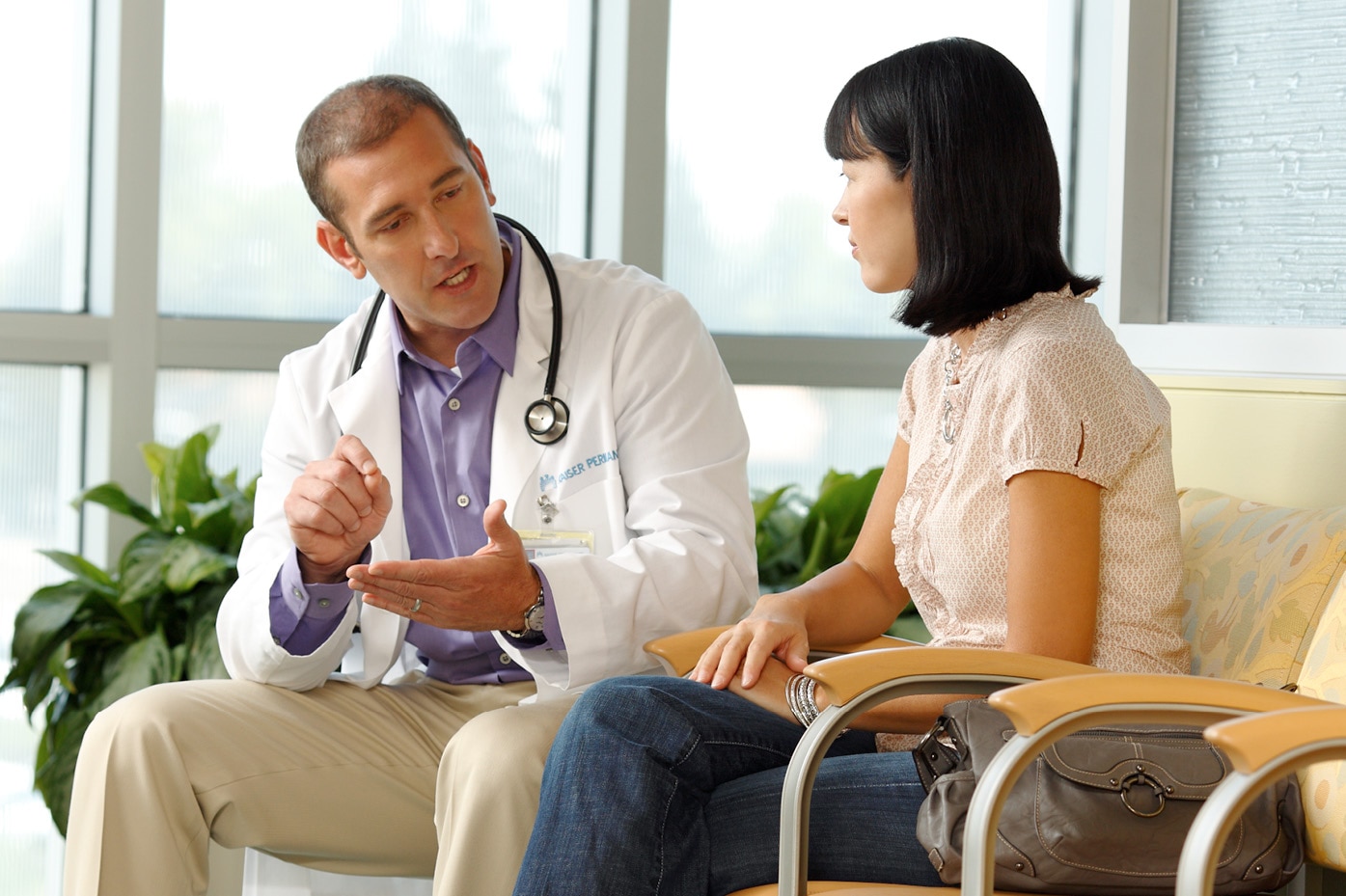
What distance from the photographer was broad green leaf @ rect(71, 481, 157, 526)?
7.97ft

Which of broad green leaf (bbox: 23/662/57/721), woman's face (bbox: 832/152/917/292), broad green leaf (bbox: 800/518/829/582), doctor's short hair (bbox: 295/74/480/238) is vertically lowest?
broad green leaf (bbox: 23/662/57/721)

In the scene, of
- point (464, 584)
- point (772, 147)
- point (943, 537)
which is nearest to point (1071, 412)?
point (943, 537)

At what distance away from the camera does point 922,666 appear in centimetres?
118

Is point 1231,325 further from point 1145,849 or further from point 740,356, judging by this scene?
point 740,356

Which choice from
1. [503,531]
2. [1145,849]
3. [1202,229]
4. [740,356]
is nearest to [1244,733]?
[1145,849]

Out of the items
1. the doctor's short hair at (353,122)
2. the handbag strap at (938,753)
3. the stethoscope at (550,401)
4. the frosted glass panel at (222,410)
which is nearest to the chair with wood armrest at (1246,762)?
the handbag strap at (938,753)

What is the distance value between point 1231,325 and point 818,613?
2.45 ft

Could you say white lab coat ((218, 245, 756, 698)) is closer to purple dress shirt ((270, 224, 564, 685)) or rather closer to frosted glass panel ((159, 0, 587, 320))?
purple dress shirt ((270, 224, 564, 685))

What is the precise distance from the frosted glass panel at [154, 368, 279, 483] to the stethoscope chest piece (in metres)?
1.01

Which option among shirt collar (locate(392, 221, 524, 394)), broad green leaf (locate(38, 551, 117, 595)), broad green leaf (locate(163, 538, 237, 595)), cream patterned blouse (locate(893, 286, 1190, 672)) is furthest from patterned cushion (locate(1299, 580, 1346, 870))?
broad green leaf (locate(38, 551, 117, 595))

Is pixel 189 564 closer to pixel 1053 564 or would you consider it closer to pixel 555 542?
pixel 555 542

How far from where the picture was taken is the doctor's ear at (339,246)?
1.99 meters

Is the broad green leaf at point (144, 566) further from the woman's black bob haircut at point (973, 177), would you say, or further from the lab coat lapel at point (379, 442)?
the woman's black bob haircut at point (973, 177)

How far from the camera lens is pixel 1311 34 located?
5.99 feet
